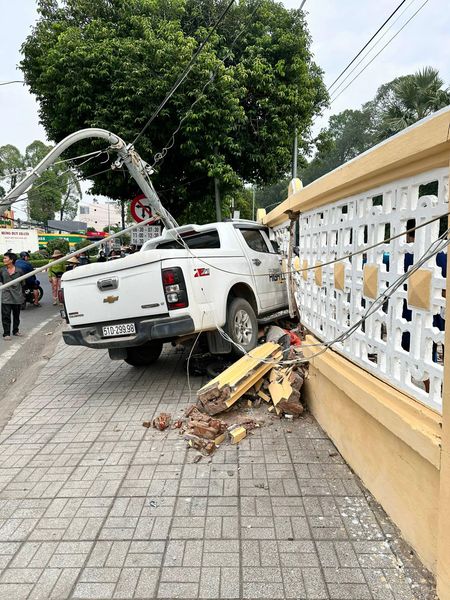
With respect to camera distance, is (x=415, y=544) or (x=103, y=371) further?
(x=103, y=371)

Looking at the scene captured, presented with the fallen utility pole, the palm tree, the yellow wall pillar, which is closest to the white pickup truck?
the fallen utility pole

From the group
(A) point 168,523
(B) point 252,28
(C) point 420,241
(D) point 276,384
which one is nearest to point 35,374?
(D) point 276,384

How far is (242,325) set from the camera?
5656 mm

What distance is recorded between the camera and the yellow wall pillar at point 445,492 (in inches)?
77.4

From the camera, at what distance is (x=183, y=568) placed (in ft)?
7.61

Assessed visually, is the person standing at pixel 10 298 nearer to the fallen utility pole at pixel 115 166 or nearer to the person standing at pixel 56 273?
the fallen utility pole at pixel 115 166

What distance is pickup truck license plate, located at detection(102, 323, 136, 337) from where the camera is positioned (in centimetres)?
483

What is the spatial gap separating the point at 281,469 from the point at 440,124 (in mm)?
2556

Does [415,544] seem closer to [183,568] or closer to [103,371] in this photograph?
[183,568]

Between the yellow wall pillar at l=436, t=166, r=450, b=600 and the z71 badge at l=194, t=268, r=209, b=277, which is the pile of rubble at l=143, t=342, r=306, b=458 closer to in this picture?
the z71 badge at l=194, t=268, r=209, b=277

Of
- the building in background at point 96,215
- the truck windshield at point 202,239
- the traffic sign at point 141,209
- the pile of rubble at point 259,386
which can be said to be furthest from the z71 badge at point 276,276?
the building in background at point 96,215

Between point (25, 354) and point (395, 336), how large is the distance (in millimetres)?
6983

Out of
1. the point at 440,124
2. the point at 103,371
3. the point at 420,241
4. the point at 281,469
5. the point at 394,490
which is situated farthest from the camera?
the point at 103,371

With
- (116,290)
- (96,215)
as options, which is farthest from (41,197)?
(116,290)
